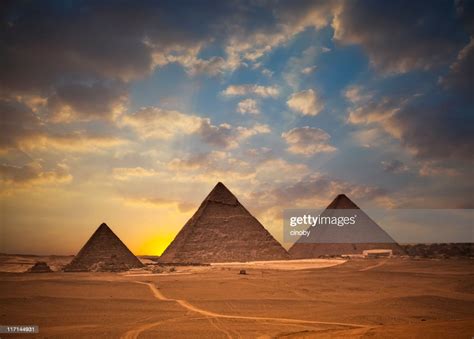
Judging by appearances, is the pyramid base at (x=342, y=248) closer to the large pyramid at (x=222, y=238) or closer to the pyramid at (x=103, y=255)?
the large pyramid at (x=222, y=238)

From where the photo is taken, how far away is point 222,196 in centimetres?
4606

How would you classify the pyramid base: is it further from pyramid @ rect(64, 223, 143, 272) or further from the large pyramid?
pyramid @ rect(64, 223, 143, 272)

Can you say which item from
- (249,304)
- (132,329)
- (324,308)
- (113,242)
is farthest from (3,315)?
(113,242)

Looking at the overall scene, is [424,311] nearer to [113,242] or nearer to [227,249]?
[113,242]

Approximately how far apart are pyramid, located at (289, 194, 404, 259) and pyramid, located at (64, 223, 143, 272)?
77.6 ft

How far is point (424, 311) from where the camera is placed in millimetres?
11281

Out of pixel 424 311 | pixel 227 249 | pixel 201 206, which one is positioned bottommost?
pixel 424 311

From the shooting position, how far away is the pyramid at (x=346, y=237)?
1939 inches

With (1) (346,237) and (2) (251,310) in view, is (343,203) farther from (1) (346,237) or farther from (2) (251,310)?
(2) (251,310)

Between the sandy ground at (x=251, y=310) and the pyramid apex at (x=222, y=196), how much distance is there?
2704 cm

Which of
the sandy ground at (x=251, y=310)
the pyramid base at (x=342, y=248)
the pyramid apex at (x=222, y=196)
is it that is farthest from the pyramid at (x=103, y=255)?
the pyramid base at (x=342, y=248)

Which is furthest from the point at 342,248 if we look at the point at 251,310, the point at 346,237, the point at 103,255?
the point at 251,310

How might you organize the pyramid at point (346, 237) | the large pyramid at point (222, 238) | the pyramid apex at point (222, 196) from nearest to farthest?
1. the large pyramid at point (222, 238)
2. the pyramid apex at point (222, 196)
3. the pyramid at point (346, 237)

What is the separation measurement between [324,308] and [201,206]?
117 feet
